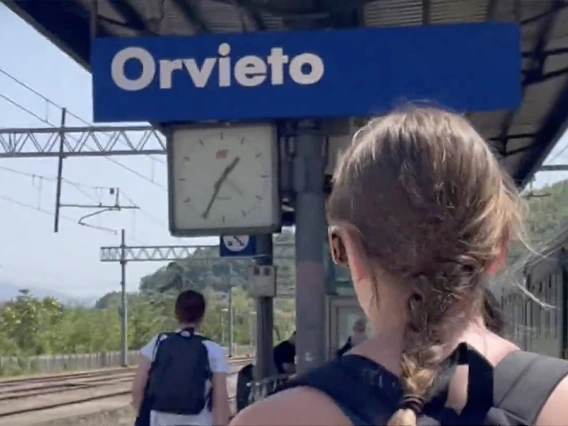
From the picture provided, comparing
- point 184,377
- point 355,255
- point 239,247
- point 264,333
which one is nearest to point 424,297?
point 355,255

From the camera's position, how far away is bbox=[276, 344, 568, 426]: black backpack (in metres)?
1.71

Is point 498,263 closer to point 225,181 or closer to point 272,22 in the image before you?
point 225,181

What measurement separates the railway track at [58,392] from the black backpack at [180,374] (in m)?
20.4

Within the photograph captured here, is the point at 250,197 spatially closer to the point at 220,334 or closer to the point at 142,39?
the point at 142,39

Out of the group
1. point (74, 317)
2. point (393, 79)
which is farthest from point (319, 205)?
point (74, 317)

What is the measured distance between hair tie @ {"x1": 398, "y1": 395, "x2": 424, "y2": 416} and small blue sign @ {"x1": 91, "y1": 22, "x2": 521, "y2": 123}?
4.19 m

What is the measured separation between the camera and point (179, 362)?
645 centimetres

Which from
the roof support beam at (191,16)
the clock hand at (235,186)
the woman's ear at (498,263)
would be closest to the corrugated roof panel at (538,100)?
the roof support beam at (191,16)

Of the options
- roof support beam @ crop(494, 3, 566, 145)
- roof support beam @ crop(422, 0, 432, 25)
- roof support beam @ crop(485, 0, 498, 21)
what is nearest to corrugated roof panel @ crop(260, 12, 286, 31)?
roof support beam @ crop(422, 0, 432, 25)

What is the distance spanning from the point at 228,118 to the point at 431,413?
4.49 meters

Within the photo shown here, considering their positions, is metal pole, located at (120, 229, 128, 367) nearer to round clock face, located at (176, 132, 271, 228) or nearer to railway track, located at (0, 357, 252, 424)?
railway track, located at (0, 357, 252, 424)

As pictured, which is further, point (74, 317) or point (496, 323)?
point (74, 317)

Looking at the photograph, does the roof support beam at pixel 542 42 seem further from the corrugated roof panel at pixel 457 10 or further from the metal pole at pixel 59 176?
the metal pole at pixel 59 176

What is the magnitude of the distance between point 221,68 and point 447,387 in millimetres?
4512
